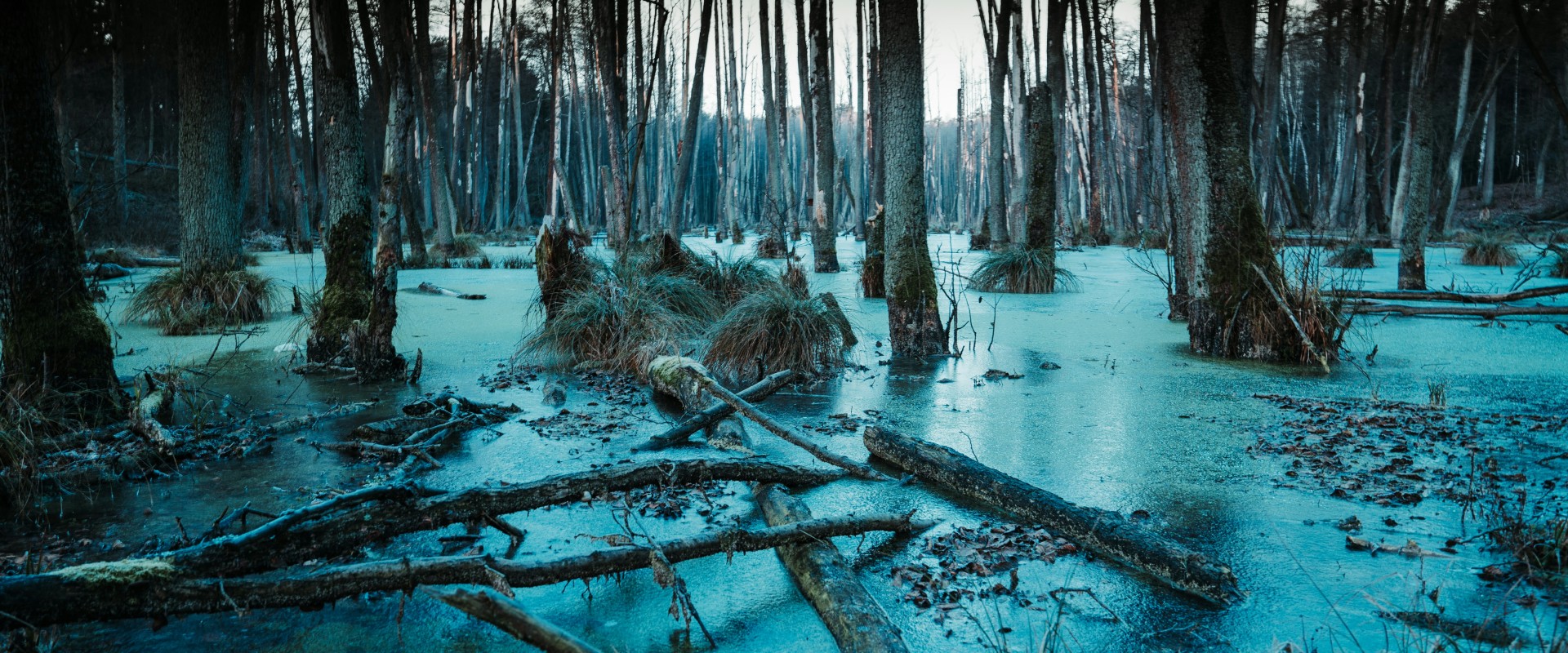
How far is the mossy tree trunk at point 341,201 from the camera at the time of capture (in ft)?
20.2

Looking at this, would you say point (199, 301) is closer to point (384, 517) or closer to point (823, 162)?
point (384, 517)

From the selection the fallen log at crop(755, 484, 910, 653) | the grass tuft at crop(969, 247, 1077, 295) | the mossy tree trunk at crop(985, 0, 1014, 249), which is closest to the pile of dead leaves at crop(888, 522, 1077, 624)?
the fallen log at crop(755, 484, 910, 653)

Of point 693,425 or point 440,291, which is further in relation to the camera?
point 440,291

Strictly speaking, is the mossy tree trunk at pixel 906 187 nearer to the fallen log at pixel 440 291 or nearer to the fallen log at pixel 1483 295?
the fallen log at pixel 1483 295

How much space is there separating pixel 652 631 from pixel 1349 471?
2984 millimetres

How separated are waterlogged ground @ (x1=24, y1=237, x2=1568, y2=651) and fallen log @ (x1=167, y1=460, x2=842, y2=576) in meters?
0.17

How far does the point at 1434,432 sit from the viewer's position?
14.5ft

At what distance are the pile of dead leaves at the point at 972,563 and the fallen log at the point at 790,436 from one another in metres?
0.69

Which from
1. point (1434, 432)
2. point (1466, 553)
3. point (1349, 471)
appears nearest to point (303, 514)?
point (1466, 553)

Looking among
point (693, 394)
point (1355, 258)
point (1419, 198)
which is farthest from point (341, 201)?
point (1355, 258)

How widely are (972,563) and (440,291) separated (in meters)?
10.1

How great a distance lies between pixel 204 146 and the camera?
936cm

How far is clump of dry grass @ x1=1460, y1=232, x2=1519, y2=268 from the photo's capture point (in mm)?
14555

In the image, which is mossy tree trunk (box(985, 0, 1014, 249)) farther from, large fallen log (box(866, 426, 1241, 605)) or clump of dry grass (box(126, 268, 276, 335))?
large fallen log (box(866, 426, 1241, 605))
